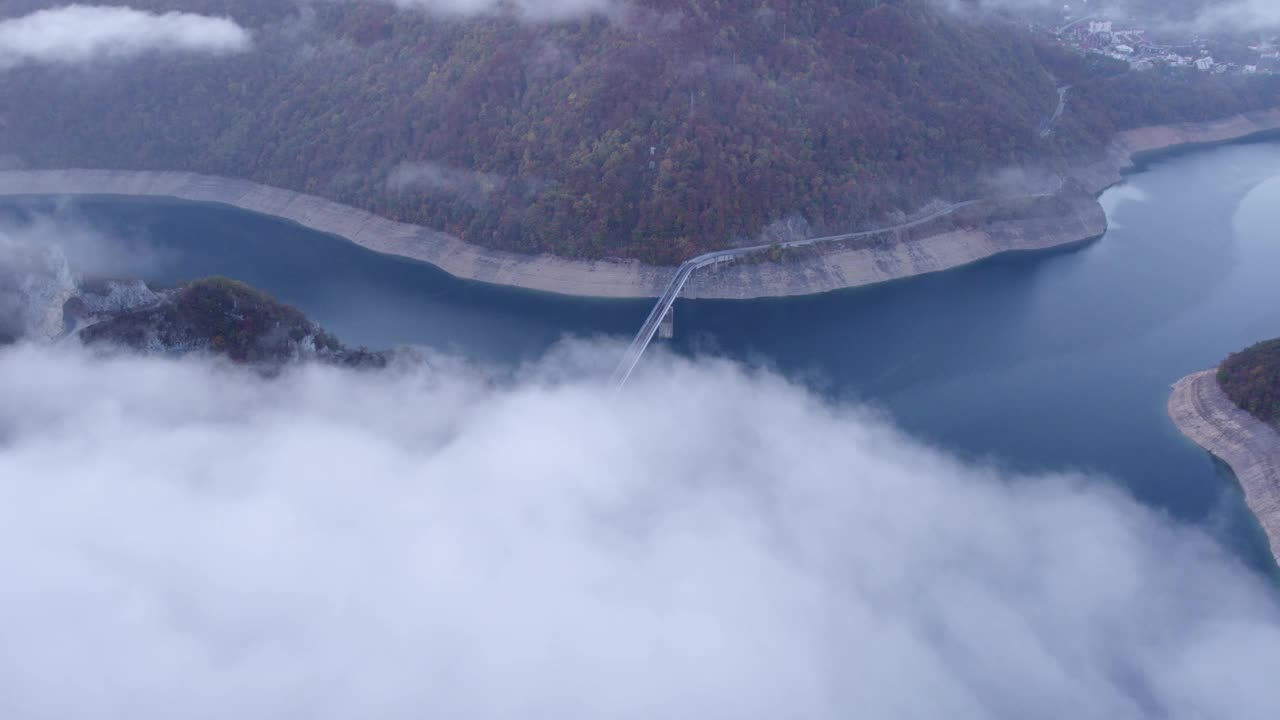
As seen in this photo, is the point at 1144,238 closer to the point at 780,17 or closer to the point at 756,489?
the point at 780,17

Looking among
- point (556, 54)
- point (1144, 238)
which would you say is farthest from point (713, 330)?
point (1144, 238)

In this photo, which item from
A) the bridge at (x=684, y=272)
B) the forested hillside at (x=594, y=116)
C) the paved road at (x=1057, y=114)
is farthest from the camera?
the paved road at (x=1057, y=114)

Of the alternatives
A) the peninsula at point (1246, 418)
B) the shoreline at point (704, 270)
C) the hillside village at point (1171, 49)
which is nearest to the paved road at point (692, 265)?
the shoreline at point (704, 270)

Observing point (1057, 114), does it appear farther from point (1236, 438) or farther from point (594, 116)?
point (1236, 438)

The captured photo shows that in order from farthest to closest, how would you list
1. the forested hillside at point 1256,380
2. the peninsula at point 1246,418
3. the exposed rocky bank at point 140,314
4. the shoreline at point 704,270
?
the shoreline at point 704,270 < the forested hillside at point 1256,380 < the peninsula at point 1246,418 < the exposed rocky bank at point 140,314

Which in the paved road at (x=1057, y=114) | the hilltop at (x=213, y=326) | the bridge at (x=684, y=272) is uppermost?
the paved road at (x=1057, y=114)

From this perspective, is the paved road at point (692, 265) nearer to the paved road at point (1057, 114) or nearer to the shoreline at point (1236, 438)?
the paved road at point (1057, 114)
